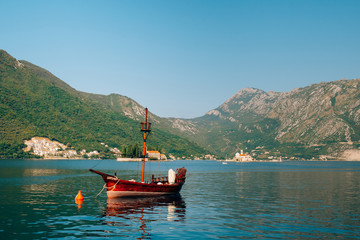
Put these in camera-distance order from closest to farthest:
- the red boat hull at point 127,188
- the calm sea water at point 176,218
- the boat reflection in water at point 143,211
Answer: the calm sea water at point 176,218, the boat reflection in water at point 143,211, the red boat hull at point 127,188

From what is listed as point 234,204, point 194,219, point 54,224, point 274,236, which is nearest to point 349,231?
point 274,236

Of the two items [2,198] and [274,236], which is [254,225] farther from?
[2,198]

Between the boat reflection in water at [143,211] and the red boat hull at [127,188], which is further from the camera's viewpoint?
the red boat hull at [127,188]

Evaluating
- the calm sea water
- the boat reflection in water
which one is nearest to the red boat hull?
the boat reflection in water

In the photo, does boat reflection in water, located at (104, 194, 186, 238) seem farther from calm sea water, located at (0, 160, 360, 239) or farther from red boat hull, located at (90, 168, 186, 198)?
red boat hull, located at (90, 168, 186, 198)

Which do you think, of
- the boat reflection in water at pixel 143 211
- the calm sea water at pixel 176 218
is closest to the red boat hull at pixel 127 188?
the boat reflection in water at pixel 143 211

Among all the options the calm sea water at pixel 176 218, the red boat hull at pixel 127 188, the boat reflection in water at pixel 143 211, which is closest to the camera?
the calm sea water at pixel 176 218

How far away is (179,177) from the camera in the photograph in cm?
7256

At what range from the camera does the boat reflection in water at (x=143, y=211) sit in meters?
39.3

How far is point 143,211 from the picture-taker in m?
47.1

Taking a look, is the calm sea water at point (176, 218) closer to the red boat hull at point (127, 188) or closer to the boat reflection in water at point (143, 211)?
the boat reflection in water at point (143, 211)

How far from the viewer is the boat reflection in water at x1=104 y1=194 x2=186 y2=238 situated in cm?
3928

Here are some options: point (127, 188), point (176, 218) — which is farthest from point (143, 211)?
point (127, 188)

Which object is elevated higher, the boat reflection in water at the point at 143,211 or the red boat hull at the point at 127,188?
the red boat hull at the point at 127,188
